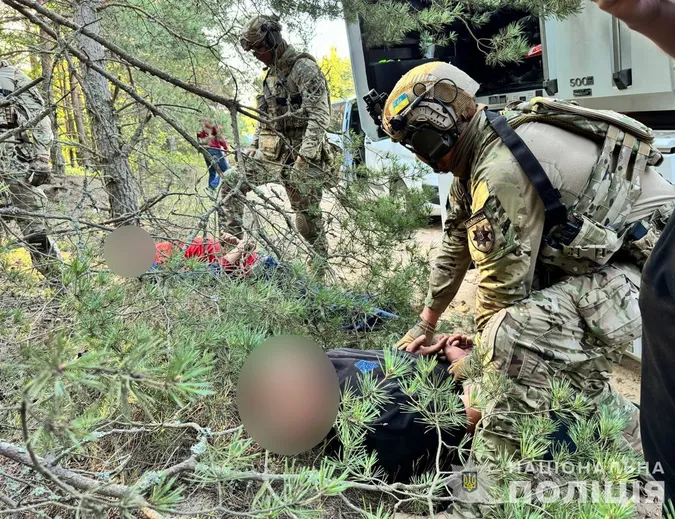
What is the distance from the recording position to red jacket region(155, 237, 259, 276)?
5.76ft

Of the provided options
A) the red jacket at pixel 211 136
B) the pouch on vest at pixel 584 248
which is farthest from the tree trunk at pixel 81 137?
the pouch on vest at pixel 584 248

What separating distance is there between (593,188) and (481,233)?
394 millimetres

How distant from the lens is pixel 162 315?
145 cm

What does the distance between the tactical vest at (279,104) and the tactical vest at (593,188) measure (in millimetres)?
2062

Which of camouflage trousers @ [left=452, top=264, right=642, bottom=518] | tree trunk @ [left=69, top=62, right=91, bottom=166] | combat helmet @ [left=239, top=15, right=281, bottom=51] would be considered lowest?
camouflage trousers @ [left=452, top=264, right=642, bottom=518]

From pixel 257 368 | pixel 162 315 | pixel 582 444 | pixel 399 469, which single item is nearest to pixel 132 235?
pixel 162 315

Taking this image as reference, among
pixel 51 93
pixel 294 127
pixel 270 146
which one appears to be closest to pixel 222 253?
pixel 51 93

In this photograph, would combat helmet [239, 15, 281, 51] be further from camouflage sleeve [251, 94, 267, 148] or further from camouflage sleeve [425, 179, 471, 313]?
camouflage sleeve [425, 179, 471, 313]

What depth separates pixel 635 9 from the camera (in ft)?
2.05

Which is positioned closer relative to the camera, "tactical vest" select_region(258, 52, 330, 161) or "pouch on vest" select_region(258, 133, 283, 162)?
"tactical vest" select_region(258, 52, 330, 161)

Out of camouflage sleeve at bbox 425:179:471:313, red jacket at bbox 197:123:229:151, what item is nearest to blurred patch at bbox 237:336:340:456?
camouflage sleeve at bbox 425:179:471:313

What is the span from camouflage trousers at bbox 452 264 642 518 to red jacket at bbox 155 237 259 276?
102 centimetres

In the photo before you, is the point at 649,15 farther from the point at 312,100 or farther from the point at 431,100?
the point at 312,100

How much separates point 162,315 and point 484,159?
3.96 feet
